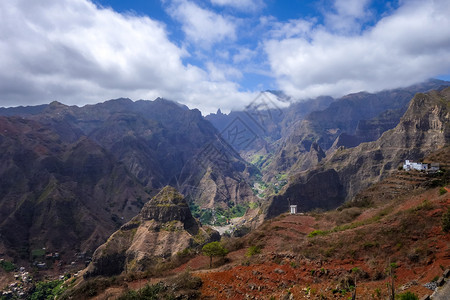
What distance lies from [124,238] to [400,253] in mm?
66338

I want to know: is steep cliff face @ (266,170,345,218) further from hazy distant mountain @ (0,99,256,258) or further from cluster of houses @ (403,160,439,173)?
cluster of houses @ (403,160,439,173)

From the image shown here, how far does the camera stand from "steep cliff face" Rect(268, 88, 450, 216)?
4144 inches

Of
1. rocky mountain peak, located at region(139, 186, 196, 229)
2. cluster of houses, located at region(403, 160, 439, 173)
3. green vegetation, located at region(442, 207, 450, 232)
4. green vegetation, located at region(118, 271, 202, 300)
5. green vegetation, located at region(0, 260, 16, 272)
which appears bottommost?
green vegetation, located at region(0, 260, 16, 272)

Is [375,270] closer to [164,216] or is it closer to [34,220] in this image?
[164,216]

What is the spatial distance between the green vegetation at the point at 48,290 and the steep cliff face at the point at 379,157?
75.5m

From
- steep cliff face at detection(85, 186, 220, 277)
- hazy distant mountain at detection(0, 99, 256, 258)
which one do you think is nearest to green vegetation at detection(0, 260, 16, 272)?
hazy distant mountain at detection(0, 99, 256, 258)

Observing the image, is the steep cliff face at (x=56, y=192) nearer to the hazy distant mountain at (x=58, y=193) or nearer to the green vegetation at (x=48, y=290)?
the hazy distant mountain at (x=58, y=193)

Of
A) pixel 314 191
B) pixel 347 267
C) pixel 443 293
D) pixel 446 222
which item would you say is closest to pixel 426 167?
pixel 446 222

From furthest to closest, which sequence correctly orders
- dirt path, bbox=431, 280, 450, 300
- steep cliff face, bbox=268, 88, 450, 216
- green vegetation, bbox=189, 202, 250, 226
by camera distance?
green vegetation, bbox=189, 202, 250, 226, steep cliff face, bbox=268, 88, 450, 216, dirt path, bbox=431, 280, 450, 300

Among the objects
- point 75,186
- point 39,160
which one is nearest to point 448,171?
point 75,186

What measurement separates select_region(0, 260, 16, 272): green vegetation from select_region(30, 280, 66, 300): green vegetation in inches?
485

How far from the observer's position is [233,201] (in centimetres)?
18788

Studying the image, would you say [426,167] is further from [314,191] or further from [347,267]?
[314,191]

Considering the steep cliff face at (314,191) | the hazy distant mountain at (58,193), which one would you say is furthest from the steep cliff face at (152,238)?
the steep cliff face at (314,191)
